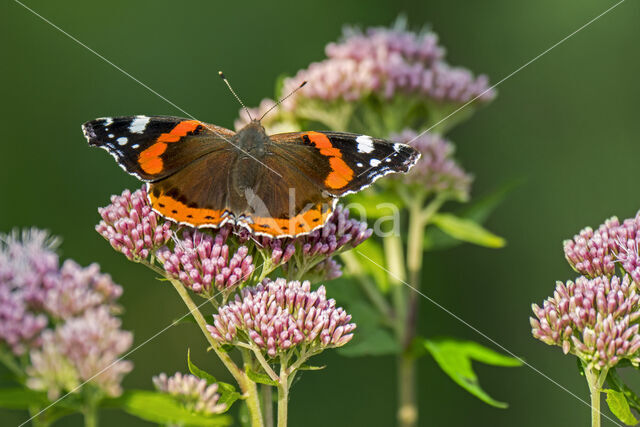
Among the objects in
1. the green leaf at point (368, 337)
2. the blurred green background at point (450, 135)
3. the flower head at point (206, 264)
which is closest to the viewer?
the flower head at point (206, 264)

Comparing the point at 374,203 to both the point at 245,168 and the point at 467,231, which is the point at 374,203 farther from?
the point at 245,168

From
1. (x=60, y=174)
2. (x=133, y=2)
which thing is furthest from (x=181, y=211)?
(x=133, y=2)

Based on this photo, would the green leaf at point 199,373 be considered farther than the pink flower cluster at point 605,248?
No

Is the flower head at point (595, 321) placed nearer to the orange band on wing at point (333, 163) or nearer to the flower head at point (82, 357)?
the orange band on wing at point (333, 163)

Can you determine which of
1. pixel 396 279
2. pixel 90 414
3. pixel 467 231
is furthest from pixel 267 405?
pixel 467 231

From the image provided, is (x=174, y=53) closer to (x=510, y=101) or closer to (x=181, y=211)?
(x=510, y=101)

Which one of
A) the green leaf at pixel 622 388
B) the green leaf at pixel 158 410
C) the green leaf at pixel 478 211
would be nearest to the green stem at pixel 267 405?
the green leaf at pixel 158 410
